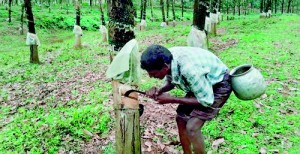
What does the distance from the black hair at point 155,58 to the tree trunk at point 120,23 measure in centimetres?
83

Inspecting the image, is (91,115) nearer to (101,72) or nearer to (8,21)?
(101,72)

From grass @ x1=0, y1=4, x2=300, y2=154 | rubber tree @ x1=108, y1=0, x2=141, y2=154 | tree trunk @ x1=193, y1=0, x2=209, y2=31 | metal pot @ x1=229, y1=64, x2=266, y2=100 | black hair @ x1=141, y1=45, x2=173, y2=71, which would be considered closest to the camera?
black hair @ x1=141, y1=45, x2=173, y2=71

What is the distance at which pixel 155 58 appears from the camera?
10.0 ft

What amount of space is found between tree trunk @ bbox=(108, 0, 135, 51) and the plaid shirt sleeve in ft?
3.25

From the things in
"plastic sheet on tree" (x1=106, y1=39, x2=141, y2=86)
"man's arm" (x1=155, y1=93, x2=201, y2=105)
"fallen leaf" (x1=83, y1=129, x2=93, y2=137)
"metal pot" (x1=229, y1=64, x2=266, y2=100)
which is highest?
"plastic sheet on tree" (x1=106, y1=39, x2=141, y2=86)

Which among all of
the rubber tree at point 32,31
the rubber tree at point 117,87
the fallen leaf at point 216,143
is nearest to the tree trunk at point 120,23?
the rubber tree at point 117,87

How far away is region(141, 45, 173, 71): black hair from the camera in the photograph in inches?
121

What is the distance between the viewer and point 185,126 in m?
3.77

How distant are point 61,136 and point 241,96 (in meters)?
3.32

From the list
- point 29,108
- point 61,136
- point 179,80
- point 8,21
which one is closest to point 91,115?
point 61,136

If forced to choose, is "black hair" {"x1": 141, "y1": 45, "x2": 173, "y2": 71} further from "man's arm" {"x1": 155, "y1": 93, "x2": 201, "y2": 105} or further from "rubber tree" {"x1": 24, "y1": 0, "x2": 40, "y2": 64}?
"rubber tree" {"x1": 24, "y1": 0, "x2": 40, "y2": 64}

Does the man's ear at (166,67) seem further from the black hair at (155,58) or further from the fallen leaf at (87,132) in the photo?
the fallen leaf at (87,132)

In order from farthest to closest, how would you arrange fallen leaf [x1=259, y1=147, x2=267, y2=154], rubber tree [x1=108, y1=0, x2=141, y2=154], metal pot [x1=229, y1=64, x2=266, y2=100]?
fallen leaf [x1=259, y1=147, x2=267, y2=154] < rubber tree [x1=108, y1=0, x2=141, y2=154] < metal pot [x1=229, y1=64, x2=266, y2=100]

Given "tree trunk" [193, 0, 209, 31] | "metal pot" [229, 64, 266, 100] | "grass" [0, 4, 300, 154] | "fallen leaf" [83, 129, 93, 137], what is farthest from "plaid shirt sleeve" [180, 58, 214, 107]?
"tree trunk" [193, 0, 209, 31]
